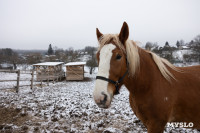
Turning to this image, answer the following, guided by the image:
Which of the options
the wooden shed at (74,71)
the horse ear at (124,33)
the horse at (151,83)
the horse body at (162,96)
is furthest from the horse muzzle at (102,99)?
the wooden shed at (74,71)

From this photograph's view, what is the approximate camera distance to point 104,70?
1.58 m

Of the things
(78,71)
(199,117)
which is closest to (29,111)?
(199,117)

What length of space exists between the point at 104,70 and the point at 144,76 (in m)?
0.86

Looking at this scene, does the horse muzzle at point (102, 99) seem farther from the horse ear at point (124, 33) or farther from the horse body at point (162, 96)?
the horse ear at point (124, 33)

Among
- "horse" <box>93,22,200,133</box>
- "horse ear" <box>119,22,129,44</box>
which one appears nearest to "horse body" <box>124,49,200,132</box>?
"horse" <box>93,22,200,133</box>

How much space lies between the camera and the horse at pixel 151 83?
5.63ft

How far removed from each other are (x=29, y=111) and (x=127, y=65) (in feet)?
18.3

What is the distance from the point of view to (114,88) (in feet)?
5.43

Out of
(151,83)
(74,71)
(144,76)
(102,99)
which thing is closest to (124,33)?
(144,76)

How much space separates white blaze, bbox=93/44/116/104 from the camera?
149cm

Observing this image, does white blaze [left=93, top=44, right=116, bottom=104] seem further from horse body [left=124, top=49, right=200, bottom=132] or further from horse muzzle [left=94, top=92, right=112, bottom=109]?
horse body [left=124, top=49, right=200, bottom=132]

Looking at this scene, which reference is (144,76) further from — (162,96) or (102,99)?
(102,99)

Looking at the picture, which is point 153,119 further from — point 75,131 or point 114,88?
point 75,131

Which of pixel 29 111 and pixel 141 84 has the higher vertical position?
pixel 141 84
